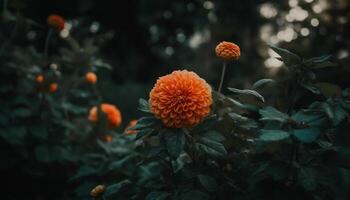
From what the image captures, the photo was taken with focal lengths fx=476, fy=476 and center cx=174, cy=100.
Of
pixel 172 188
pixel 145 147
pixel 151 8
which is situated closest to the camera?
pixel 172 188

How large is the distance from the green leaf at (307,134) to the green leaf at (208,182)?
0.43 metres

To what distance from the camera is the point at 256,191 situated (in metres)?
1.91

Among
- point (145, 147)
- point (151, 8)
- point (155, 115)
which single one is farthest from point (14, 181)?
point (151, 8)

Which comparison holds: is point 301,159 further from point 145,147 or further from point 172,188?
point 145,147

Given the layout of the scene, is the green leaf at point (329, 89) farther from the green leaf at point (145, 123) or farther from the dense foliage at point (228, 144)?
the green leaf at point (145, 123)

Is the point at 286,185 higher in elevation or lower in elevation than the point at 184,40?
lower

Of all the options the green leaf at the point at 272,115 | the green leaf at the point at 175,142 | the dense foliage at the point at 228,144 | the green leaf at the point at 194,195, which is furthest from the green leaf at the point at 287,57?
the green leaf at the point at 194,195

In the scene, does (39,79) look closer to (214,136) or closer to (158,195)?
(158,195)

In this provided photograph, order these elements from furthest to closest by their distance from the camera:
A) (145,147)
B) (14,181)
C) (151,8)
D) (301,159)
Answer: (151,8), (14,181), (145,147), (301,159)

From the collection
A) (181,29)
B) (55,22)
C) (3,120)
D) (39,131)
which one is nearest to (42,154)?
(39,131)

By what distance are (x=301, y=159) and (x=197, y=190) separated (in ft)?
1.46

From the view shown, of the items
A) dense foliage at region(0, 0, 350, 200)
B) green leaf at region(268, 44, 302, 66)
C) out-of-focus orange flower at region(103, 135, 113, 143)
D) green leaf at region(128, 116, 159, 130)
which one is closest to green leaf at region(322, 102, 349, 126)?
dense foliage at region(0, 0, 350, 200)

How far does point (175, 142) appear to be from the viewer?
1.83 meters

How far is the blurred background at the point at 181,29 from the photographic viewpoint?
277 inches
